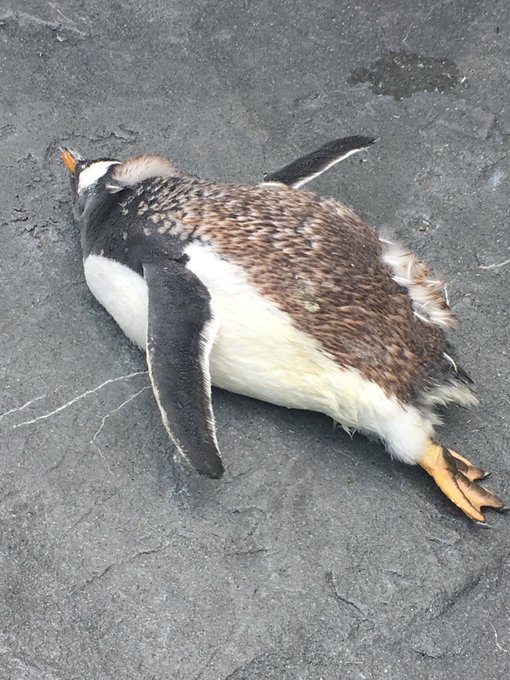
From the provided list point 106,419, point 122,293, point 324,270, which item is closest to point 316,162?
point 324,270

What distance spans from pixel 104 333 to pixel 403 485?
49.5 inches

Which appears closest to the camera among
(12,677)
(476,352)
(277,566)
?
(12,677)

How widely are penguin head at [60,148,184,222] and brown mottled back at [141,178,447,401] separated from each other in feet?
0.98

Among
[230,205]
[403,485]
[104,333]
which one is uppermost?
[230,205]

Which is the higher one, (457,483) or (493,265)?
(493,265)

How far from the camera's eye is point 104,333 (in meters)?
3.34

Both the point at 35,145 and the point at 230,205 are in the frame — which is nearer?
the point at 230,205

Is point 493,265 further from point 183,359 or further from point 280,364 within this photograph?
point 183,359

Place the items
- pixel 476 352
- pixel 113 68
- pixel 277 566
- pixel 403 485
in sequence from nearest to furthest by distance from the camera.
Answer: pixel 277 566, pixel 403 485, pixel 476 352, pixel 113 68

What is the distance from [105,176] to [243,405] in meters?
1.17

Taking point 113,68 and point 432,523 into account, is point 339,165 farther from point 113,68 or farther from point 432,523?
point 432,523

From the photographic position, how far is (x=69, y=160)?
377cm

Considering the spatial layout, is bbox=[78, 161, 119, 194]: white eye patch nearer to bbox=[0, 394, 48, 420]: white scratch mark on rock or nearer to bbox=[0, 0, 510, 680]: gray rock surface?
bbox=[0, 0, 510, 680]: gray rock surface

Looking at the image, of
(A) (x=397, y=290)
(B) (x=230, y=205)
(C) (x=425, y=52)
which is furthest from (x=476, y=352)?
(C) (x=425, y=52)
